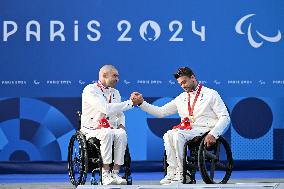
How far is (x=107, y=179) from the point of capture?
666cm

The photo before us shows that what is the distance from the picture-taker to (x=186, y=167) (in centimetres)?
663

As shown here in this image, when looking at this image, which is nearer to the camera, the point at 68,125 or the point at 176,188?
the point at 176,188

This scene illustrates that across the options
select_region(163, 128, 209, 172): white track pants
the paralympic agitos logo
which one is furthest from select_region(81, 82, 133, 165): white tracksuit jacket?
the paralympic agitos logo

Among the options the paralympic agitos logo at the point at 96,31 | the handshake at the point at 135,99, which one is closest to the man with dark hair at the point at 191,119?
the handshake at the point at 135,99

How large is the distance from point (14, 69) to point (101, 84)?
2.15 metres

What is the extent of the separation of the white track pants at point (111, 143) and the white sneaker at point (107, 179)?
9 cm

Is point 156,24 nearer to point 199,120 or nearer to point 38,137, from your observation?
point 38,137

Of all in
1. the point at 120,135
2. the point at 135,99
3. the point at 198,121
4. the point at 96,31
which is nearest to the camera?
the point at 120,135

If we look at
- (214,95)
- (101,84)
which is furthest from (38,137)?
(214,95)

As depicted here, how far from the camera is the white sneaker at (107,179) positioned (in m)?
6.63

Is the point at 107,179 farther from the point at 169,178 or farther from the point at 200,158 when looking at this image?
the point at 200,158

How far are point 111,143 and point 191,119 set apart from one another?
2.30 feet

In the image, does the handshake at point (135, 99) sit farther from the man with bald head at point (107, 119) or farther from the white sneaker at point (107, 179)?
the white sneaker at point (107, 179)

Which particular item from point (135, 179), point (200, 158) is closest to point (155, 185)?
point (200, 158)
